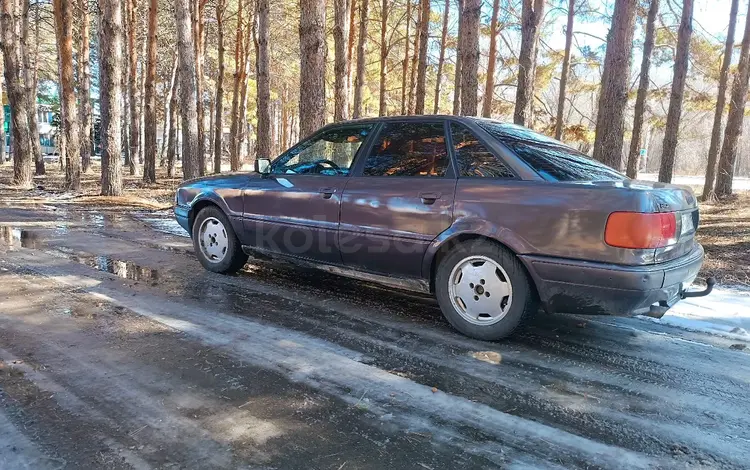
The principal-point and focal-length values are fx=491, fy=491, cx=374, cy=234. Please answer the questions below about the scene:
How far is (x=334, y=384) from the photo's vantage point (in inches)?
112

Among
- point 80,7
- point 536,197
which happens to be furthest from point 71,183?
point 536,197

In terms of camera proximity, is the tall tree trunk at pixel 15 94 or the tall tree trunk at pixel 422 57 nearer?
the tall tree trunk at pixel 15 94

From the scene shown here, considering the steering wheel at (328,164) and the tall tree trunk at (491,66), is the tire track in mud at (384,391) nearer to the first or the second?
the steering wheel at (328,164)

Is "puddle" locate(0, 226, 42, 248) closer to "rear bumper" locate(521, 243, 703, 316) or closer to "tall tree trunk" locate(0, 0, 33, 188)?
"rear bumper" locate(521, 243, 703, 316)

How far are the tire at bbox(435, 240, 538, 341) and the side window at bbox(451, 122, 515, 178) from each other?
52 cm

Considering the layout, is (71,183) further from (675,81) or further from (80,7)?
(675,81)

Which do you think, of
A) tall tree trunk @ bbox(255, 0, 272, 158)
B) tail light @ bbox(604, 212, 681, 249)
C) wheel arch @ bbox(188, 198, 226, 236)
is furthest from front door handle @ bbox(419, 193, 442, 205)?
tall tree trunk @ bbox(255, 0, 272, 158)

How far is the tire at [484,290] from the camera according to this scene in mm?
3438

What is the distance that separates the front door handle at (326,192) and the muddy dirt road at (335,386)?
0.96 meters

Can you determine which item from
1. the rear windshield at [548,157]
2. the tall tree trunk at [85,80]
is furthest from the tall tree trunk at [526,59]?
the tall tree trunk at [85,80]

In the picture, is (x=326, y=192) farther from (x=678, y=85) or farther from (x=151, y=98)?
(x=151, y=98)

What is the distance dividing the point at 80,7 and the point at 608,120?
59.8 feet

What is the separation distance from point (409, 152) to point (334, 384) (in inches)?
81.3

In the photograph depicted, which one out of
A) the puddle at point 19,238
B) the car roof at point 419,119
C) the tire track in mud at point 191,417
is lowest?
the tire track in mud at point 191,417
